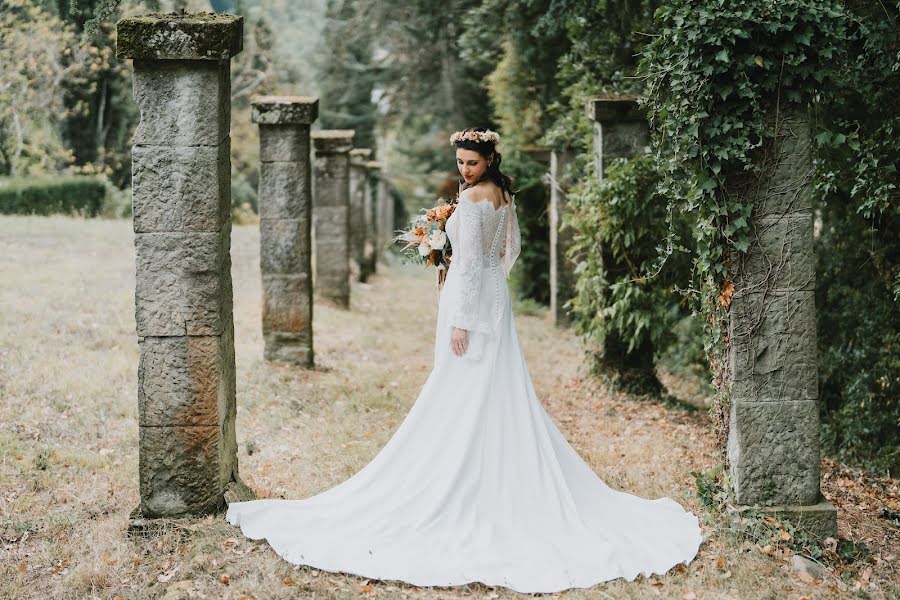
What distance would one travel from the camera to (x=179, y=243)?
4.73 metres

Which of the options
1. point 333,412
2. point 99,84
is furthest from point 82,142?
point 333,412

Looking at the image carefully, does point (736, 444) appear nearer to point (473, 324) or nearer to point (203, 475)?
point (473, 324)

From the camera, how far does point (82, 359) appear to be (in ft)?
27.4

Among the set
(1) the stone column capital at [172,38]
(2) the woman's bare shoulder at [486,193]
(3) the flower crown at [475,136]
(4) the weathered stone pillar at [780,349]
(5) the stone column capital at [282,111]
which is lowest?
(4) the weathered stone pillar at [780,349]

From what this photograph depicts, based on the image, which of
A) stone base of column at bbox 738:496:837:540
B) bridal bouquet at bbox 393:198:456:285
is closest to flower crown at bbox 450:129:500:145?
bridal bouquet at bbox 393:198:456:285

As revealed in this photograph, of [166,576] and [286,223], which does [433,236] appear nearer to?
[166,576]

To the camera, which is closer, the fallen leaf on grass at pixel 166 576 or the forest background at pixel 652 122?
the fallen leaf on grass at pixel 166 576

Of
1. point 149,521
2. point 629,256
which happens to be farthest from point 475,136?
point 629,256

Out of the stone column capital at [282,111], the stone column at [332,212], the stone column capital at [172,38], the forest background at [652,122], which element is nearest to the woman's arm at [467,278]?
the forest background at [652,122]

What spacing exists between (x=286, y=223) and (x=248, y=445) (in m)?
3.44

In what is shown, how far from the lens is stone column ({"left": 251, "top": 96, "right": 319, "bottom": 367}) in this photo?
9.41 meters

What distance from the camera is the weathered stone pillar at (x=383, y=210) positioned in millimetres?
26047

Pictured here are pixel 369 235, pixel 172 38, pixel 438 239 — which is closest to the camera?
pixel 172 38

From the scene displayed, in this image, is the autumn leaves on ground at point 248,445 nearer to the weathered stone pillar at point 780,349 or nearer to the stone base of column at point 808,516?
the stone base of column at point 808,516
